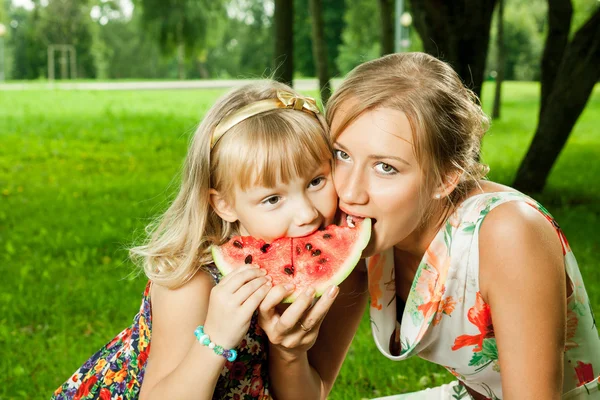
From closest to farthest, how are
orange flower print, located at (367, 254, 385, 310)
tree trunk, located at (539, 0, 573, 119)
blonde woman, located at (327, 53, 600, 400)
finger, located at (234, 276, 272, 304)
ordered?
finger, located at (234, 276, 272, 304)
blonde woman, located at (327, 53, 600, 400)
orange flower print, located at (367, 254, 385, 310)
tree trunk, located at (539, 0, 573, 119)

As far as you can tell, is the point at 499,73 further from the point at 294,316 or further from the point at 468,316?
the point at 294,316

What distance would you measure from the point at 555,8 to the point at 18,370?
262 inches

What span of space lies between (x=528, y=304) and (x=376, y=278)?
31.5 inches

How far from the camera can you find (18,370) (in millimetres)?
4238

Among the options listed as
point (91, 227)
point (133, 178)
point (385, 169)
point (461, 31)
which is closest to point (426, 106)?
point (385, 169)

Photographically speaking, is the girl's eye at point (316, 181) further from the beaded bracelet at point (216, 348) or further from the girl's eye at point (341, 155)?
the beaded bracelet at point (216, 348)

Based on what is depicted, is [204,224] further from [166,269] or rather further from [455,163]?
[455,163]

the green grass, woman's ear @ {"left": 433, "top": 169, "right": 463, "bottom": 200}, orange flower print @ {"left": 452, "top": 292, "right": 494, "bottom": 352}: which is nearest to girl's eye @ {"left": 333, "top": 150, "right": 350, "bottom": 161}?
woman's ear @ {"left": 433, "top": 169, "right": 463, "bottom": 200}

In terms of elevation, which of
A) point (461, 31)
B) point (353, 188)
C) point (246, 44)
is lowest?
point (246, 44)

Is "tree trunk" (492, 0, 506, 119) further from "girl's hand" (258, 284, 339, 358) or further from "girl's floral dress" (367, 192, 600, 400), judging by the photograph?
"girl's hand" (258, 284, 339, 358)

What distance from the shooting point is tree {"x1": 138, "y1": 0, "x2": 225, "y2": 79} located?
23797 mm

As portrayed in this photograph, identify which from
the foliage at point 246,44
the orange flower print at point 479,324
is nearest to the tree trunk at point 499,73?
the orange flower print at point 479,324

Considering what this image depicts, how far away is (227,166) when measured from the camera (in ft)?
8.18

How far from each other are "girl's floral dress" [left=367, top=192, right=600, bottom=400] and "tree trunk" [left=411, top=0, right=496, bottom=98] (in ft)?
14.2
